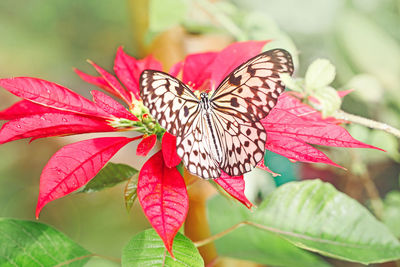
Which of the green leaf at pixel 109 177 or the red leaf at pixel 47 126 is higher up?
the red leaf at pixel 47 126

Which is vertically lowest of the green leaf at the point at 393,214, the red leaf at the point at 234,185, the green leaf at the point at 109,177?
the green leaf at the point at 393,214

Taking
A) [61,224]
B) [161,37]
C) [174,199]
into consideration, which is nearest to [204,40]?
[161,37]

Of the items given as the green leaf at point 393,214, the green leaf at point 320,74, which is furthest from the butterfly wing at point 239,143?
the green leaf at point 393,214

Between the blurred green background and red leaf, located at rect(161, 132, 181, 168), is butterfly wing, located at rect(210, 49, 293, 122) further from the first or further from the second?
the blurred green background

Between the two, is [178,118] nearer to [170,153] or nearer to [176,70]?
[170,153]

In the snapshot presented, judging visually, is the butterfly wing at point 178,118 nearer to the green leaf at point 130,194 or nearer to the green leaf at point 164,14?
the green leaf at point 130,194

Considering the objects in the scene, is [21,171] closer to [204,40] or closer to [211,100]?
[204,40]

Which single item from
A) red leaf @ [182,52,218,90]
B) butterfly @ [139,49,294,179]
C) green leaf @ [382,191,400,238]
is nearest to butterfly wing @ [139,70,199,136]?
butterfly @ [139,49,294,179]
